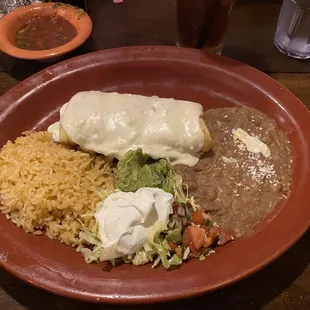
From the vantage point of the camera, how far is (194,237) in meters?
1.67

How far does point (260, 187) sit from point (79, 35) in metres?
1.37

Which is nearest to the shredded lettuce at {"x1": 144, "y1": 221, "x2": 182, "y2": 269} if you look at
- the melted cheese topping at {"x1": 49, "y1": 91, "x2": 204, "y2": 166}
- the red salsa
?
the melted cheese topping at {"x1": 49, "y1": 91, "x2": 204, "y2": 166}

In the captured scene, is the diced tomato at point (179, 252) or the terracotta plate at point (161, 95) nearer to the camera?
the terracotta plate at point (161, 95)

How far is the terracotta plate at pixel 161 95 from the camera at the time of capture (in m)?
1.51

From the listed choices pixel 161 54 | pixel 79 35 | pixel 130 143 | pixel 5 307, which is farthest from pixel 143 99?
pixel 5 307

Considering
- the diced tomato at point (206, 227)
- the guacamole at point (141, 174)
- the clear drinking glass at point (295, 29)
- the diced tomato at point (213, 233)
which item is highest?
the clear drinking glass at point (295, 29)

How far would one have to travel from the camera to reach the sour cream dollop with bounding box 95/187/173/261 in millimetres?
1605

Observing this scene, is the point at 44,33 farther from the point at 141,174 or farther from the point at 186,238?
the point at 186,238


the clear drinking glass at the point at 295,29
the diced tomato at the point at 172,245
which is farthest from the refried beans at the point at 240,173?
the clear drinking glass at the point at 295,29

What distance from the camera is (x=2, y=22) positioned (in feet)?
8.32

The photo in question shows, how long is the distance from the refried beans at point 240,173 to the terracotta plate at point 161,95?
0.06m

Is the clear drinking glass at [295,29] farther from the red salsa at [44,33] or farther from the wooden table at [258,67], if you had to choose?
the red salsa at [44,33]

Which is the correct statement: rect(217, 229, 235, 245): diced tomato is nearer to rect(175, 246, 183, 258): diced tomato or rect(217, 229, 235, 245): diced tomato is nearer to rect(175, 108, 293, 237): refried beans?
rect(175, 108, 293, 237): refried beans

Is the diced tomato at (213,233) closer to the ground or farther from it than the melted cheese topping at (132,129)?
closer to the ground
